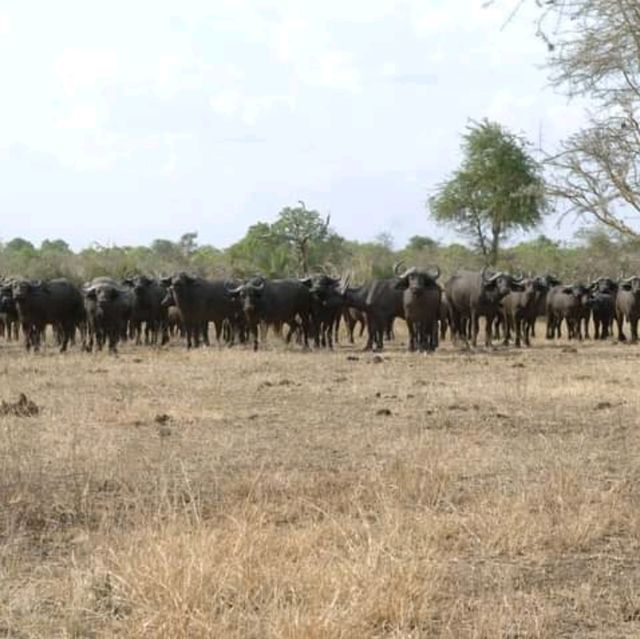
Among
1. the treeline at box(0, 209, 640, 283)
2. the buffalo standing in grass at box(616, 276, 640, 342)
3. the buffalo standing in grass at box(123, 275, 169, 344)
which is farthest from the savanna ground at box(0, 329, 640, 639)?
the treeline at box(0, 209, 640, 283)

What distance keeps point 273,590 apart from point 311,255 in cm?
5705

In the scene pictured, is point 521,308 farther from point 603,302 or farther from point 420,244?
point 420,244

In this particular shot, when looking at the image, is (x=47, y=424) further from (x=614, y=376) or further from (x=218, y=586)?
(x=614, y=376)

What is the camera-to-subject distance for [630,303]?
31750 mm

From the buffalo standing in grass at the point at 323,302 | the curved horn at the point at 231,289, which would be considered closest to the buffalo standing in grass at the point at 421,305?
the buffalo standing in grass at the point at 323,302

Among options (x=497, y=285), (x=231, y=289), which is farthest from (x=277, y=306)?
(x=497, y=285)

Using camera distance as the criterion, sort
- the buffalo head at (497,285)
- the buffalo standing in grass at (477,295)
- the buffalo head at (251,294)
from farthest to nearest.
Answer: the buffalo head at (497,285), the buffalo standing in grass at (477,295), the buffalo head at (251,294)

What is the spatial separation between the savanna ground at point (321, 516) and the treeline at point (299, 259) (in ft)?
118

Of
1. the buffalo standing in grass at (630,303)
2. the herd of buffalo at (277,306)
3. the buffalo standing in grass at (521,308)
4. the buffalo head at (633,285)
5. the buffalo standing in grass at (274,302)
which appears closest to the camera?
the herd of buffalo at (277,306)

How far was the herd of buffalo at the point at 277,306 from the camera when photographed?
27.6 meters

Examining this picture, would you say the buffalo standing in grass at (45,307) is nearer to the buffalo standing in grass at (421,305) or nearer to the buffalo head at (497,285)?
the buffalo standing in grass at (421,305)

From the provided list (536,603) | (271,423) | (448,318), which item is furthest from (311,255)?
(536,603)

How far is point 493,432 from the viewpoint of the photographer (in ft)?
39.8

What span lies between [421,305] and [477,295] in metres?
→ 2.57
